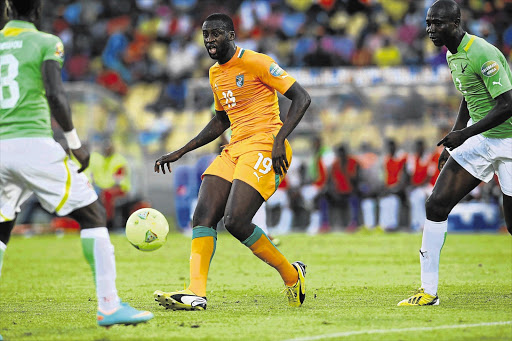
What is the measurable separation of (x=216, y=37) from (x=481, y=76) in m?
2.43

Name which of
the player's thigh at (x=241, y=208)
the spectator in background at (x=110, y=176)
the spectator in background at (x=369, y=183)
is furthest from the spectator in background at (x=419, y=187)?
the player's thigh at (x=241, y=208)

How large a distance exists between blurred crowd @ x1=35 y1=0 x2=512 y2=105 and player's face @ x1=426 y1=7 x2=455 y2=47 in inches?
629

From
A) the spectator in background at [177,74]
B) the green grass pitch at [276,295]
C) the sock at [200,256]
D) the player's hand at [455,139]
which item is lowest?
the green grass pitch at [276,295]

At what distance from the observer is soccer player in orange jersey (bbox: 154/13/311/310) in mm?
6789

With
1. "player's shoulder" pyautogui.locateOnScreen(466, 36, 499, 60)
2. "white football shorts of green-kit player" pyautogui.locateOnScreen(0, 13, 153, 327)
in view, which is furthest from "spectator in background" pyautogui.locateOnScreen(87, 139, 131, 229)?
"white football shorts of green-kit player" pyautogui.locateOnScreen(0, 13, 153, 327)

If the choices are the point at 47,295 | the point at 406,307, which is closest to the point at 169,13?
the point at 47,295

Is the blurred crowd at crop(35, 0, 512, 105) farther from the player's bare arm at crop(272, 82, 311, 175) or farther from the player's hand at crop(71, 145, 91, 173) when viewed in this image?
the player's hand at crop(71, 145, 91, 173)

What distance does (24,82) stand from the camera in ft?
18.1

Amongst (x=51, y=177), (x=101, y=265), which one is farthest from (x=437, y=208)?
(x=51, y=177)

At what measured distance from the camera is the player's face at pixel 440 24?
22.6 ft

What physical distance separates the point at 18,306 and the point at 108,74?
20.1m

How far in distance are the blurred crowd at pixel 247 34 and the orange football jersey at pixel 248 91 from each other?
53.4 feet

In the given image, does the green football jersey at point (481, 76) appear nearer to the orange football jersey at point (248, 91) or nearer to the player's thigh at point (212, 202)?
the orange football jersey at point (248, 91)

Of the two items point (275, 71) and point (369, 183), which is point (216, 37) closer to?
point (275, 71)
